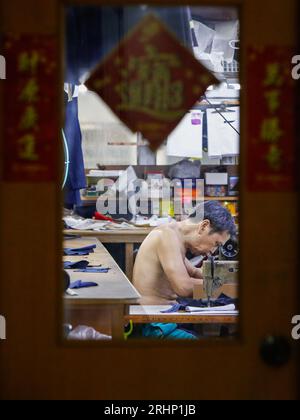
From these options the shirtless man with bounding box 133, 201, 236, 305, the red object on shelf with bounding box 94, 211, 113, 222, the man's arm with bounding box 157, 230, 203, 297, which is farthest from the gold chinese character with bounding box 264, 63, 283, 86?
the red object on shelf with bounding box 94, 211, 113, 222

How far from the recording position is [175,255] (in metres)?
4.80

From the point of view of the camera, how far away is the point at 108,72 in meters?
2.39

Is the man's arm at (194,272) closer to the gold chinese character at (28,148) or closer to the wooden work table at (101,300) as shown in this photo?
the wooden work table at (101,300)

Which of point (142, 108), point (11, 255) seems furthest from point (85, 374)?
point (142, 108)

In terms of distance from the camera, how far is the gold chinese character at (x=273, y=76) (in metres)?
2.36

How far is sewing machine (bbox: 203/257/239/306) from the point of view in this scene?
4086 millimetres

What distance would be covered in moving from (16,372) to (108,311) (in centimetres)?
108

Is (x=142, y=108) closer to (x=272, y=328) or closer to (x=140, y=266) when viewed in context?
(x=272, y=328)

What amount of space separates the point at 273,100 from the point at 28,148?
819 millimetres

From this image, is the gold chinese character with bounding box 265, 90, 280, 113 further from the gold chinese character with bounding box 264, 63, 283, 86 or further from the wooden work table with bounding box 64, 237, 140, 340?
the wooden work table with bounding box 64, 237, 140, 340

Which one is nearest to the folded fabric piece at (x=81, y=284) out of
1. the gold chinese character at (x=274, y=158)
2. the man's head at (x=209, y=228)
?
the gold chinese character at (x=274, y=158)

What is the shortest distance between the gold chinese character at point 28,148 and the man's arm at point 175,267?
2.50 metres

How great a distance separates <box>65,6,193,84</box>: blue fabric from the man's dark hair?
2.14 metres

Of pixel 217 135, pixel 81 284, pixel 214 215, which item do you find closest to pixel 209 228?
pixel 214 215
